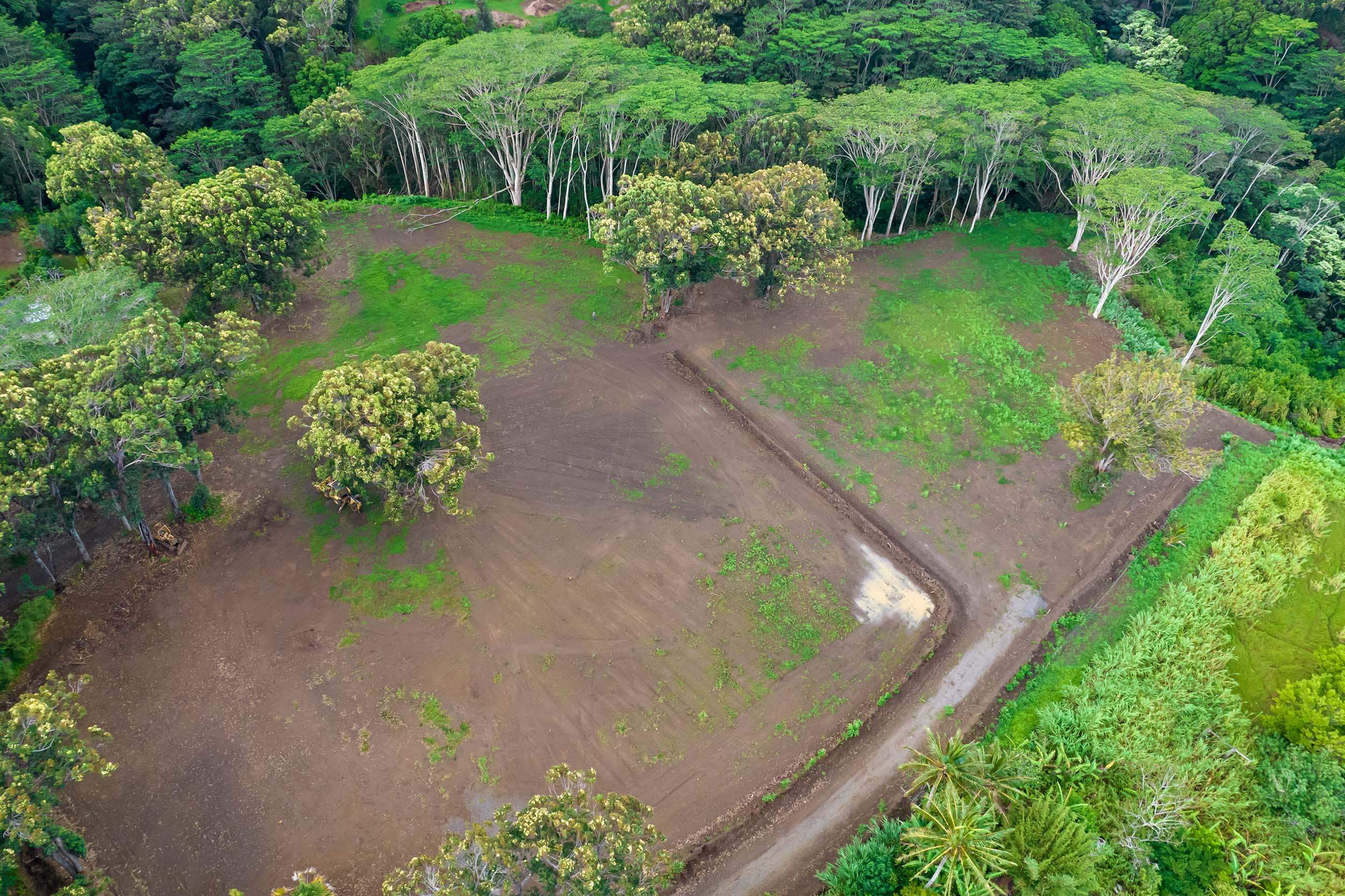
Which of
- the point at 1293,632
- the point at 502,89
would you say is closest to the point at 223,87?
the point at 502,89

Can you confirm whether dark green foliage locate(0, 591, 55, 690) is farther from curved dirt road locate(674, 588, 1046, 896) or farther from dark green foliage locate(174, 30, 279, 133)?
dark green foliage locate(174, 30, 279, 133)

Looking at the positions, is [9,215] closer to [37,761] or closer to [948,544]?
[37,761]

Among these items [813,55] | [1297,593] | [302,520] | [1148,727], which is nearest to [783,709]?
[1148,727]

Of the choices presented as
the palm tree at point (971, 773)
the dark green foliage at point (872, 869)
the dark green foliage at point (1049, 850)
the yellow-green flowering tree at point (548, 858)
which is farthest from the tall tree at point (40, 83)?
the dark green foliage at point (1049, 850)

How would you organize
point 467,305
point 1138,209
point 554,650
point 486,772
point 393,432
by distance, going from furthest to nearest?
point 467,305, point 1138,209, point 393,432, point 554,650, point 486,772

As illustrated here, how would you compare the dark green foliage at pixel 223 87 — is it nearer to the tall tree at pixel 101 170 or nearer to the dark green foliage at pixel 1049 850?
the tall tree at pixel 101 170
